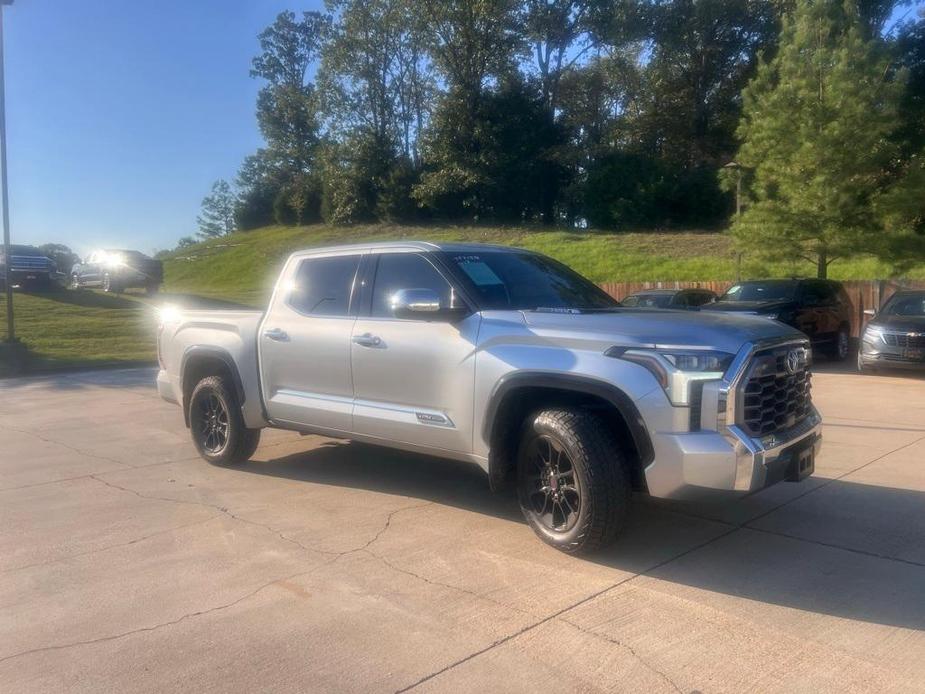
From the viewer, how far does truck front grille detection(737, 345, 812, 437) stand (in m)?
4.71

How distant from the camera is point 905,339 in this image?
13734 millimetres

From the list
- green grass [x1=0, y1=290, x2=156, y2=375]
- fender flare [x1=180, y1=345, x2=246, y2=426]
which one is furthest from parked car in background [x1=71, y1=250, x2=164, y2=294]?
fender flare [x1=180, y1=345, x2=246, y2=426]

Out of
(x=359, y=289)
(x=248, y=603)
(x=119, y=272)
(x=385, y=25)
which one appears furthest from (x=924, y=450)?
(x=385, y=25)

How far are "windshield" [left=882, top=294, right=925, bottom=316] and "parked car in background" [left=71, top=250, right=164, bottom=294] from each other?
25519mm

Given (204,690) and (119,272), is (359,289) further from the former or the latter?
(119,272)

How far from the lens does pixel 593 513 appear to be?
488cm

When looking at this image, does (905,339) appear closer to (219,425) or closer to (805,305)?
(805,305)

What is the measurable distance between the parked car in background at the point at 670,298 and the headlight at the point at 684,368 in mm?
14651

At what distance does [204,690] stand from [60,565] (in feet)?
6.77

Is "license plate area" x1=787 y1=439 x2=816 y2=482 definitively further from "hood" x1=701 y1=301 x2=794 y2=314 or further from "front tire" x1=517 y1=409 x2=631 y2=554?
"hood" x1=701 y1=301 x2=794 y2=314

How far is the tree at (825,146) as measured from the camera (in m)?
18.8

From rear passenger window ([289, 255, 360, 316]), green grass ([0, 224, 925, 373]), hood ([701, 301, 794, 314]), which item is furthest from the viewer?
green grass ([0, 224, 925, 373])

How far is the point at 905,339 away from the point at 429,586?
1164cm

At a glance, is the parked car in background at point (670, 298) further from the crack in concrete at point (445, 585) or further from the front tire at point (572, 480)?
the crack in concrete at point (445, 585)
